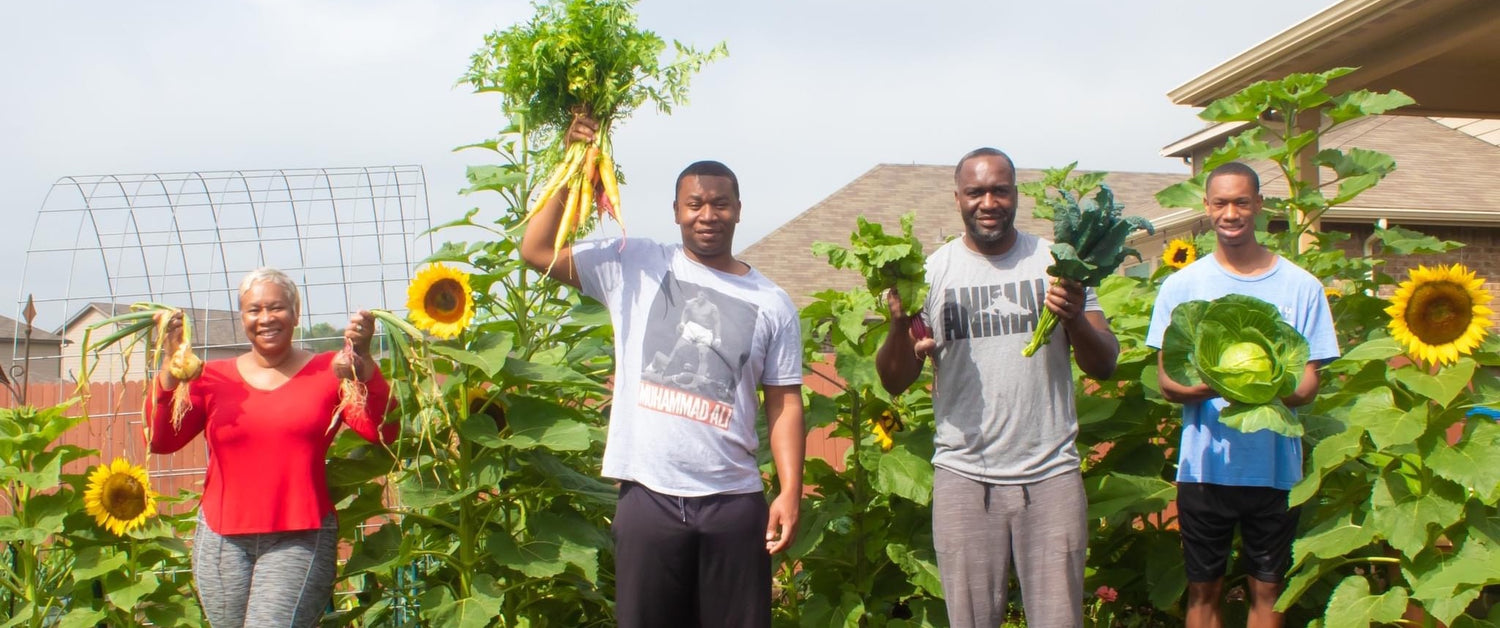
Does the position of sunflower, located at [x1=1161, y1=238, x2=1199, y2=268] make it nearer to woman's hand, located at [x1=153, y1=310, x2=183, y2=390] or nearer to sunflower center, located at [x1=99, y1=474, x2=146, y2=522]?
woman's hand, located at [x1=153, y1=310, x2=183, y2=390]

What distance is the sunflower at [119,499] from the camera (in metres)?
3.63

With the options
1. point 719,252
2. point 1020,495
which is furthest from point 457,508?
point 1020,495

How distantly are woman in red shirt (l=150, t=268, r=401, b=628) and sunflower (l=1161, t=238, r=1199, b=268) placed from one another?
10.1 ft

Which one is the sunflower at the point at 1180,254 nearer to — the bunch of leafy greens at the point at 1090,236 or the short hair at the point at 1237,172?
the short hair at the point at 1237,172

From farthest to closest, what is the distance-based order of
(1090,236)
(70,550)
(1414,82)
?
(1414,82) → (70,550) → (1090,236)

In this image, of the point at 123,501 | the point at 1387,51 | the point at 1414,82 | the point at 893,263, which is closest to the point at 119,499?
the point at 123,501

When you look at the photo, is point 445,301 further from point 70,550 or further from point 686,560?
point 70,550

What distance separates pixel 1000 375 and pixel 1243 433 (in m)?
0.72

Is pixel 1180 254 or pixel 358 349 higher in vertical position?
pixel 1180 254

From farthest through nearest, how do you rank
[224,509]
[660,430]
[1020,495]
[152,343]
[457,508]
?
[457,508]
[152,343]
[224,509]
[1020,495]
[660,430]

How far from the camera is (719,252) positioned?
2742 mm

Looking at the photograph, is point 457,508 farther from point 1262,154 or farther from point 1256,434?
point 1262,154

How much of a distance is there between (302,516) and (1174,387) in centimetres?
231

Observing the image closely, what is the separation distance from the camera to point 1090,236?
2564 millimetres
